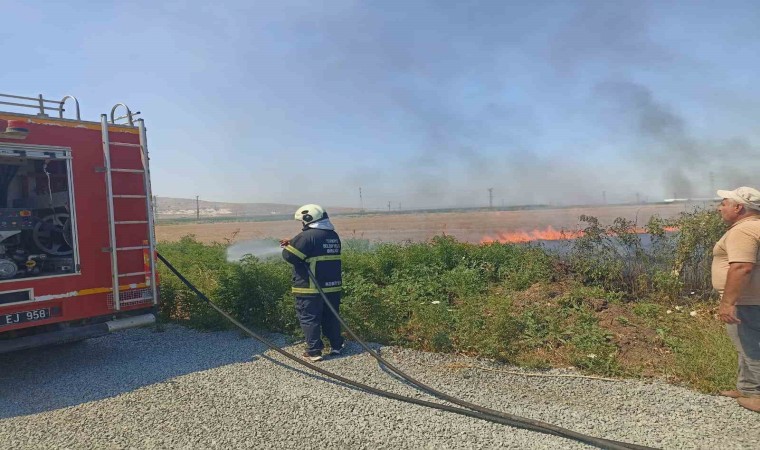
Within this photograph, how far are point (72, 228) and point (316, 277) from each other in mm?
2794

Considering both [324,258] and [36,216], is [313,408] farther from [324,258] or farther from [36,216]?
[36,216]

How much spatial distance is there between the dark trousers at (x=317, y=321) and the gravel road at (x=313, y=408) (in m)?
0.27

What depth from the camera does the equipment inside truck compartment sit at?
6.30 metres

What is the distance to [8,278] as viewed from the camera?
5879 mm

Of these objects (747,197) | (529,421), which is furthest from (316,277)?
(747,197)

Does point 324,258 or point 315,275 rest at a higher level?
point 324,258

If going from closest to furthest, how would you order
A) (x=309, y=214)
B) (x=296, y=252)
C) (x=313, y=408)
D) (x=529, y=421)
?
(x=529, y=421), (x=313, y=408), (x=296, y=252), (x=309, y=214)

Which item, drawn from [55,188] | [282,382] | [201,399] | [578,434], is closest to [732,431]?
[578,434]

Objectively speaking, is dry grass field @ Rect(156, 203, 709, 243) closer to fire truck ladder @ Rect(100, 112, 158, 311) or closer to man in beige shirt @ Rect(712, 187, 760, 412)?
man in beige shirt @ Rect(712, 187, 760, 412)

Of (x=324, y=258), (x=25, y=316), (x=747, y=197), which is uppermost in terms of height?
(x=747, y=197)

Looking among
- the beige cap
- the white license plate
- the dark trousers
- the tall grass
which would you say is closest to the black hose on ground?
the dark trousers

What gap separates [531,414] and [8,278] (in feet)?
18.0

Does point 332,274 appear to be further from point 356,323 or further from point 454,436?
point 454,436

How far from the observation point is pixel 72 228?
20.4 feet
